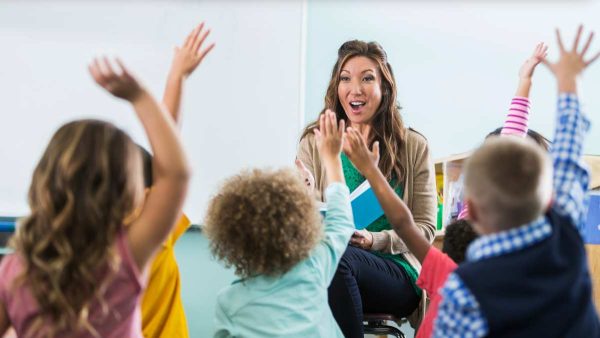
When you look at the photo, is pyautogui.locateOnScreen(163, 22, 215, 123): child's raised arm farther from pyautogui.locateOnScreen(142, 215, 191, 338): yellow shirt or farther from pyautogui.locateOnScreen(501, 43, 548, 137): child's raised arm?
pyautogui.locateOnScreen(501, 43, 548, 137): child's raised arm

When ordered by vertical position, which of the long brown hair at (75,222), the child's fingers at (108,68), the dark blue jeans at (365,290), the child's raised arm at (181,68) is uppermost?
the child's fingers at (108,68)

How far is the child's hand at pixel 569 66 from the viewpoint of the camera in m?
1.55

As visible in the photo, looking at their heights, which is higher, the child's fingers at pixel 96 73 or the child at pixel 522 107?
the child's fingers at pixel 96 73

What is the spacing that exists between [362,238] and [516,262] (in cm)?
104

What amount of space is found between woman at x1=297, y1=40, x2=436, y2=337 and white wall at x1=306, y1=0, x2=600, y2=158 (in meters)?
1.10

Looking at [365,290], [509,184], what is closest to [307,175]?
[365,290]

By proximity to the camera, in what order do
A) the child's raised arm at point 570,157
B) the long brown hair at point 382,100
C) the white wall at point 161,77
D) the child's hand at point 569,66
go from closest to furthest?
the child's raised arm at point 570,157
the child's hand at point 569,66
the long brown hair at point 382,100
the white wall at point 161,77

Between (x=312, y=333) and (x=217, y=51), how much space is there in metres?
2.14

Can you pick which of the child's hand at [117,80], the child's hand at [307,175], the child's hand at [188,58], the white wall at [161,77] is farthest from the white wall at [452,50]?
the child's hand at [117,80]

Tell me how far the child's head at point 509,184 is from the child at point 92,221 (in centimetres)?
54

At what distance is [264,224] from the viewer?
1.73 m

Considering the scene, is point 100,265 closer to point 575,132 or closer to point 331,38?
point 575,132

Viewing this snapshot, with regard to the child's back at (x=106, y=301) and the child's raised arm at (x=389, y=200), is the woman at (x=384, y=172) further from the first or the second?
the child's back at (x=106, y=301)

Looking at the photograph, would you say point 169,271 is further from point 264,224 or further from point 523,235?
point 523,235
